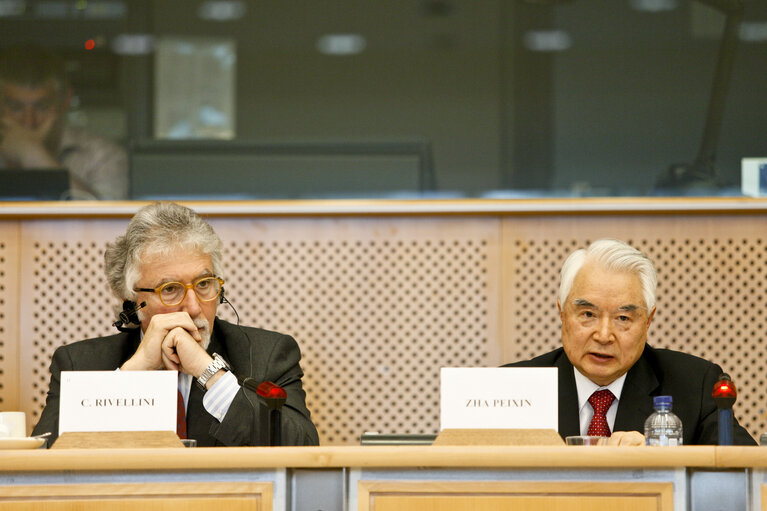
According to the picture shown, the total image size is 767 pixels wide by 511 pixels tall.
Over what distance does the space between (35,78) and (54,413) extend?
195 cm

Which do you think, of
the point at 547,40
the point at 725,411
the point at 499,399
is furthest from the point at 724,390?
the point at 547,40

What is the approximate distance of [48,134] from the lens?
13.2 ft

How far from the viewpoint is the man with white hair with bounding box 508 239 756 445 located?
8.56 feet

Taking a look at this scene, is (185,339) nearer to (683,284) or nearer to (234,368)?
(234,368)

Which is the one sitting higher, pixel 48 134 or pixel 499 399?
pixel 48 134

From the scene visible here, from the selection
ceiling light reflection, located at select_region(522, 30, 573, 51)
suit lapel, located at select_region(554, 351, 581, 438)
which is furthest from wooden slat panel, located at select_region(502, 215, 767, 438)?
suit lapel, located at select_region(554, 351, 581, 438)

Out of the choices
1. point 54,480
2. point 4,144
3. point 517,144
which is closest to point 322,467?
point 54,480

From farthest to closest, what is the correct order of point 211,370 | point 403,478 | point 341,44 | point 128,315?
point 341,44 < point 128,315 < point 211,370 < point 403,478

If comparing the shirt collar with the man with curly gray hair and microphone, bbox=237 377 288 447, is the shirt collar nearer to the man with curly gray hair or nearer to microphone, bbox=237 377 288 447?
the man with curly gray hair

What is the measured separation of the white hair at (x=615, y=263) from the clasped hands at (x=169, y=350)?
97 centimetres

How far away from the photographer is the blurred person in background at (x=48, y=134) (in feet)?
13.0

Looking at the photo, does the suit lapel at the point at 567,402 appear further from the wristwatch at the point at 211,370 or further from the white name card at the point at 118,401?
the white name card at the point at 118,401

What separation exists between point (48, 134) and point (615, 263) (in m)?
2.41

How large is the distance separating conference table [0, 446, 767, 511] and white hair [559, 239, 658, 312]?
2.96 ft
